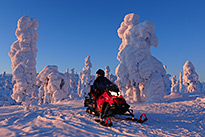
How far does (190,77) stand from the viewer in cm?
2847

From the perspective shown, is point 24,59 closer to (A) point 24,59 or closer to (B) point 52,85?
(A) point 24,59

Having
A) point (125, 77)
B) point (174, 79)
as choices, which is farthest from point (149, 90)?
point (174, 79)

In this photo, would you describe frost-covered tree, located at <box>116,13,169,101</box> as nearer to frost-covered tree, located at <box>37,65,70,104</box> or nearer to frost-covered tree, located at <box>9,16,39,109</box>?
frost-covered tree, located at <box>37,65,70,104</box>

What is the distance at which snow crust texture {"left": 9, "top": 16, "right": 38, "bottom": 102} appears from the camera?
61.2ft

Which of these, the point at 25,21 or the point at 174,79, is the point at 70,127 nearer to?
the point at 25,21

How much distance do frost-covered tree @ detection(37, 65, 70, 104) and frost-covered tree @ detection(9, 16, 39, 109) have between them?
194cm

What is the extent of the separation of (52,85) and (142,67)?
1311 centimetres

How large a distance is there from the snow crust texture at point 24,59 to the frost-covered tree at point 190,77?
27988 millimetres

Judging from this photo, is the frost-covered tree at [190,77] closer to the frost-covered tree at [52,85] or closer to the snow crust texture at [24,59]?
the frost-covered tree at [52,85]

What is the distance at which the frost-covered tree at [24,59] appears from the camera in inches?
734

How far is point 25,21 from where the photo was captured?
19.8m

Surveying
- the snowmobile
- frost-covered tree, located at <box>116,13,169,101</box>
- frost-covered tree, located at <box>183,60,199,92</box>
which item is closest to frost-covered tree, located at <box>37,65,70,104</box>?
frost-covered tree, located at <box>116,13,169,101</box>

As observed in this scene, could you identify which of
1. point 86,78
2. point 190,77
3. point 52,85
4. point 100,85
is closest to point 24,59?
point 52,85

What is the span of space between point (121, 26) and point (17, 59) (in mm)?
14744
